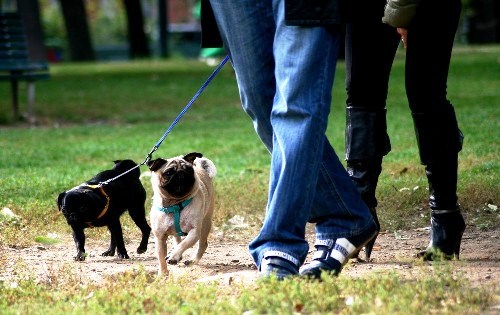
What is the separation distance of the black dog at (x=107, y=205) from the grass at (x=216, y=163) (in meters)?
0.50

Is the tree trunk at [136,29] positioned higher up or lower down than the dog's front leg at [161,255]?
lower down

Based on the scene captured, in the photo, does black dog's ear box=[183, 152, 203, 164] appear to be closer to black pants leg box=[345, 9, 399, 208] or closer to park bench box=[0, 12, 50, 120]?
black pants leg box=[345, 9, 399, 208]

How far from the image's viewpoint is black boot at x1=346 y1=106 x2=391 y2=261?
18.6 feet

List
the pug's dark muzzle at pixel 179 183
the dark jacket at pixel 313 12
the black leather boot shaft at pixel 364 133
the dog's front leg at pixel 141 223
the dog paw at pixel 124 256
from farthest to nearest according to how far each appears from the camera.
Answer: the dog's front leg at pixel 141 223
the dog paw at pixel 124 256
the pug's dark muzzle at pixel 179 183
the black leather boot shaft at pixel 364 133
the dark jacket at pixel 313 12

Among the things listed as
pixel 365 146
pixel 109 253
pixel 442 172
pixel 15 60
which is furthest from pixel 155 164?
pixel 15 60

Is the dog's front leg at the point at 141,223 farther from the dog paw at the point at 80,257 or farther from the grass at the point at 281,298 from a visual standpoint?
the grass at the point at 281,298

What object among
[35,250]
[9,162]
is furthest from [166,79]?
[35,250]

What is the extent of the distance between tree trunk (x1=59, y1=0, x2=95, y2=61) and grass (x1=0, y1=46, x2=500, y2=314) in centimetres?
1434

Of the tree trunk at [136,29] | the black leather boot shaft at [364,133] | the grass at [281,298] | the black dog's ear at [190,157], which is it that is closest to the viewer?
the grass at [281,298]

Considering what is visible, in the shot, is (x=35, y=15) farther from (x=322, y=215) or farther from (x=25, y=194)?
(x=322, y=215)

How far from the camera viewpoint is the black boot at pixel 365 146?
5.68 metres

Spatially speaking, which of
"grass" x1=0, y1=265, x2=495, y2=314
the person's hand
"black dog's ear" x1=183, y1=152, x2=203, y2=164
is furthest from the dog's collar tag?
the person's hand

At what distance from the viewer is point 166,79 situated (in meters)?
24.6

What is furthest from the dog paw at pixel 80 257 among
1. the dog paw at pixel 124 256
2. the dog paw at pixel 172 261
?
the dog paw at pixel 172 261
